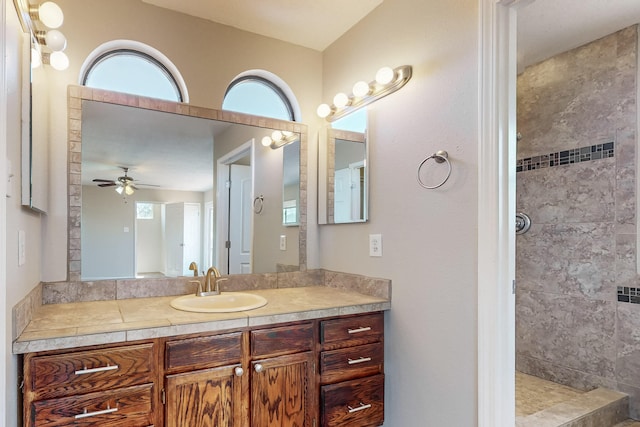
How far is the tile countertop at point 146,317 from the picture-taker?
1.25m

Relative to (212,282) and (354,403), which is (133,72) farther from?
(354,403)

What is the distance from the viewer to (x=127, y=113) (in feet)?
6.31

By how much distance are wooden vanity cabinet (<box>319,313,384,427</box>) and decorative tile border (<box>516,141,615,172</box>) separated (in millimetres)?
1631

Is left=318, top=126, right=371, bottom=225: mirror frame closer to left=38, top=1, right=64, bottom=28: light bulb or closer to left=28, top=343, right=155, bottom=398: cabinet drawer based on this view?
left=28, top=343, right=155, bottom=398: cabinet drawer

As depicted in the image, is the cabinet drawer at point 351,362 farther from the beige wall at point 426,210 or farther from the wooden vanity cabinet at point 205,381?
the wooden vanity cabinet at point 205,381

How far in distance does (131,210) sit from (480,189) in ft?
5.68

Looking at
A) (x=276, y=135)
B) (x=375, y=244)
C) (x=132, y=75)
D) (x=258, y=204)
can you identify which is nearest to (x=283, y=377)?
(x=375, y=244)

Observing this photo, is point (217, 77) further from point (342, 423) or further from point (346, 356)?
point (342, 423)

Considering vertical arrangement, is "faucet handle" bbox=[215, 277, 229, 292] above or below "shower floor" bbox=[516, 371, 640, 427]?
above

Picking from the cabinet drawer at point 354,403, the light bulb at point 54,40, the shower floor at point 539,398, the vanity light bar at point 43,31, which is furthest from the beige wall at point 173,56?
the shower floor at point 539,398

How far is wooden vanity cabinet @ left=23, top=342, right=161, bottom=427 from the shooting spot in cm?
121

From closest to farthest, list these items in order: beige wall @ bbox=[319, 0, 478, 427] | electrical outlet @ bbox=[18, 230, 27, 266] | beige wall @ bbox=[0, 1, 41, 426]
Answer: beige wall @ bbox=[0, 1, 41, 426]
electrical outlet @ bbox=[18, 230, 27, 266]
beige wall @ bbox=[319, 0, 478, 427]

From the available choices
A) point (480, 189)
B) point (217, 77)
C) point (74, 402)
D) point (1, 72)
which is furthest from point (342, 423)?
point (217, 77)

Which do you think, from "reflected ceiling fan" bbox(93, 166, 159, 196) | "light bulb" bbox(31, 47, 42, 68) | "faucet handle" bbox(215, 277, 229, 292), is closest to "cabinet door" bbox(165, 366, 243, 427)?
"faucet handle" bbox(215, 277, 229, 292)
